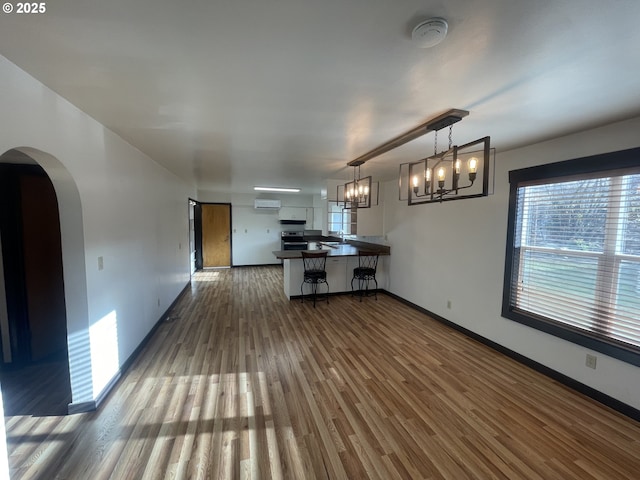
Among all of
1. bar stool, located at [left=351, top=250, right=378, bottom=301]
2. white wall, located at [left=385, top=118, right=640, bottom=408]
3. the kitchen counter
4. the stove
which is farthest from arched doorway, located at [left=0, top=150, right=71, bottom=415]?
the stove

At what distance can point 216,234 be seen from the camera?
27.1 feet

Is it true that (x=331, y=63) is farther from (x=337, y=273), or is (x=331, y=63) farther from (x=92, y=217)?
(x=337, y=273)

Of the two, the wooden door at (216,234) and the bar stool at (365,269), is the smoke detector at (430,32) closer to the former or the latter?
the bar stool at (365,269)

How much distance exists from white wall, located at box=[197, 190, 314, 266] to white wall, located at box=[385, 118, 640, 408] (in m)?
4.19

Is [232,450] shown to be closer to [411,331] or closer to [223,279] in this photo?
[411,331]

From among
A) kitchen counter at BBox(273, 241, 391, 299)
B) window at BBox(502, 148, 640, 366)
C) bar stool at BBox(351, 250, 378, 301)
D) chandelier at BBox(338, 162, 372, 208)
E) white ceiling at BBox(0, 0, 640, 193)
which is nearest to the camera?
white ceiling at BBox(0, 0, 640, 193)

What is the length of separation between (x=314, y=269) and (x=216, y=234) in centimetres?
450

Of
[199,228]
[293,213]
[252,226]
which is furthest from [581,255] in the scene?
[199,228]

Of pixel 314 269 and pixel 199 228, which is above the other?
pixel 199 228

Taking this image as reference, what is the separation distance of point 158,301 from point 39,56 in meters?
3.18

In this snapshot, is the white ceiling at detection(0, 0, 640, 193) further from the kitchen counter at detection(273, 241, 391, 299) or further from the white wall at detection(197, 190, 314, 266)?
the white wall at detection(197, 190, 314, 266)

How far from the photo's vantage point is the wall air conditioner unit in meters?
8.20

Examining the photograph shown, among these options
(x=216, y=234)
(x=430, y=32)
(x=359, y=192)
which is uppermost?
(x=430, y=32)

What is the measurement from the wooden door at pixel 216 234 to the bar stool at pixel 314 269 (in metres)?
4.17
